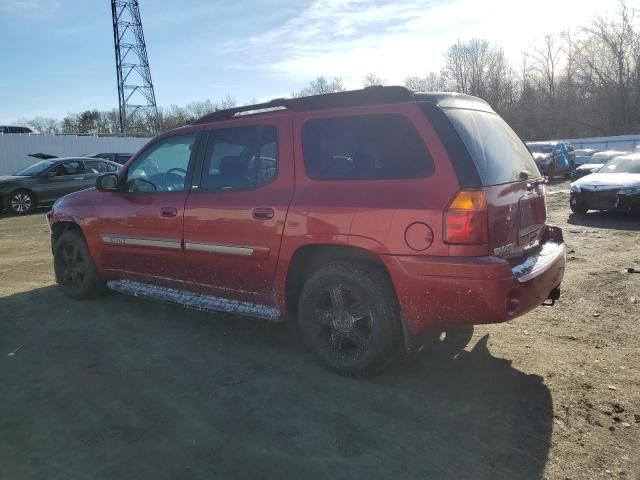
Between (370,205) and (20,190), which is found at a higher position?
(20,190)

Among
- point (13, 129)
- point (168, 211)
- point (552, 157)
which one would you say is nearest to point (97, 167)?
point (168, 211)

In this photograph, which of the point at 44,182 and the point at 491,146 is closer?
the point at 491,146

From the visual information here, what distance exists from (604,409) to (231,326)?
307cm

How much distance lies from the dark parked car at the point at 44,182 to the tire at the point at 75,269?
952 centimetres

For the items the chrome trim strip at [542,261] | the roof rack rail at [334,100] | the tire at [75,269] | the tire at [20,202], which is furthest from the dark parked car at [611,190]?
the tire at [20,202]

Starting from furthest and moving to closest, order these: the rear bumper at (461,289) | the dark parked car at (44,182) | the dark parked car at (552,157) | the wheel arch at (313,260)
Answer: the dark parked car at (552,157), the dark parked car at (44,182), the wheel arch at (313,260), the rear bumper at (461,289)

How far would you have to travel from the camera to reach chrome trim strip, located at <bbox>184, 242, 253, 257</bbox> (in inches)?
154

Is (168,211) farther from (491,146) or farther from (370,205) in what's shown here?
(491,146)

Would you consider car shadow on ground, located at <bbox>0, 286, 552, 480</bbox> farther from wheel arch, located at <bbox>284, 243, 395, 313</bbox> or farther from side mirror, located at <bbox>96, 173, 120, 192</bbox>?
side mirror, located at <bbox>96, 173, 120, 192</bbox>

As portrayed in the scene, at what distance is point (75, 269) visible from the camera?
5629 millimetres

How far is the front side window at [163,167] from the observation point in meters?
4.54

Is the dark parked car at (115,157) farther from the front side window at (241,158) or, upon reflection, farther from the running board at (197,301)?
the front side window at (241,158)

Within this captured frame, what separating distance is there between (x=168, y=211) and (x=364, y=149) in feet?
6.49

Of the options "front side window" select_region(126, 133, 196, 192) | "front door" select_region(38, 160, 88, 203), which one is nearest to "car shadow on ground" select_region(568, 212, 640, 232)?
"front side window" select_region(126, 133, 196, 192)
